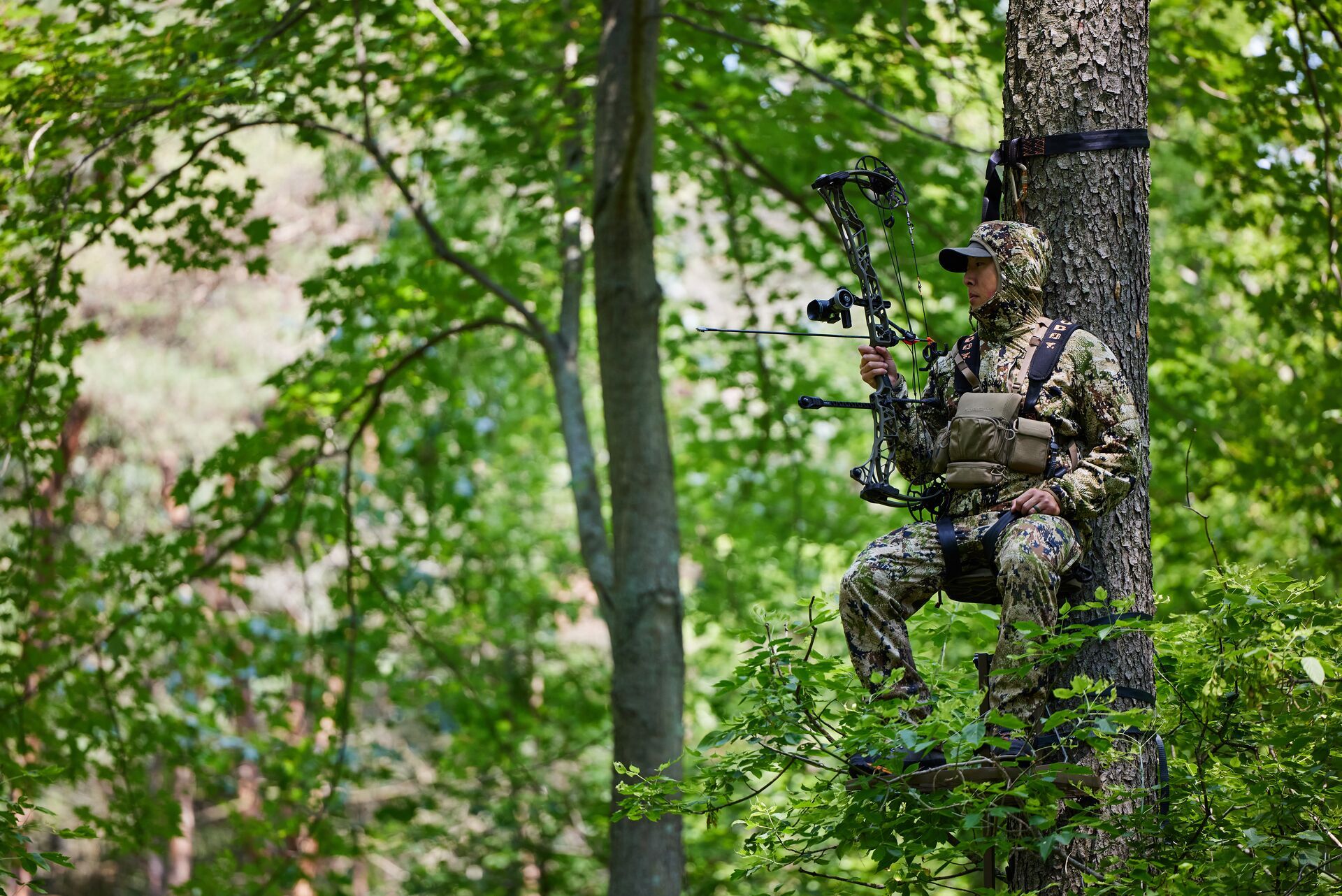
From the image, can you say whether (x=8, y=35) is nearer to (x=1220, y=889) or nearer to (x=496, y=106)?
(x=496, y=106)

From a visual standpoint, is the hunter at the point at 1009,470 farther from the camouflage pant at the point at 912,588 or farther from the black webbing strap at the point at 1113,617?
the black webbing strap at the point at 1113,617

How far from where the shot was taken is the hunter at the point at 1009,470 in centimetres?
344

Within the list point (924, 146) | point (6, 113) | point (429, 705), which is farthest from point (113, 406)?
point (924, 146)

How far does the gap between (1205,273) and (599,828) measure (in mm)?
9890

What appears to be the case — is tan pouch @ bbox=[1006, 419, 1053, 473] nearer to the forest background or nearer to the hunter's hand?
the hunter's hand

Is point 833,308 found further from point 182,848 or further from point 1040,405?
point 182,848

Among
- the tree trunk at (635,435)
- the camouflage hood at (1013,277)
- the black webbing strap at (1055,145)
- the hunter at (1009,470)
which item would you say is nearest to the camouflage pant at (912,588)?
the hunter at (1009,470)

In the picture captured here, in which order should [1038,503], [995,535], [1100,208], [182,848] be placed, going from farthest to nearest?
1. [182,848]
2. [1100,208]
3. [995,535]
4. [1038,503]

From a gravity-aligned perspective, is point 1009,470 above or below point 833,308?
below

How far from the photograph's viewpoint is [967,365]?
390 centimetres

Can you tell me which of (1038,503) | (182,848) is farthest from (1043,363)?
(182,848)

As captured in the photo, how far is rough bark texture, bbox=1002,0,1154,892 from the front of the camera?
3.84 m

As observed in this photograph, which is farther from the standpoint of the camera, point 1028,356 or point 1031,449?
point 1028,356

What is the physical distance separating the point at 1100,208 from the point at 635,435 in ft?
10.7
